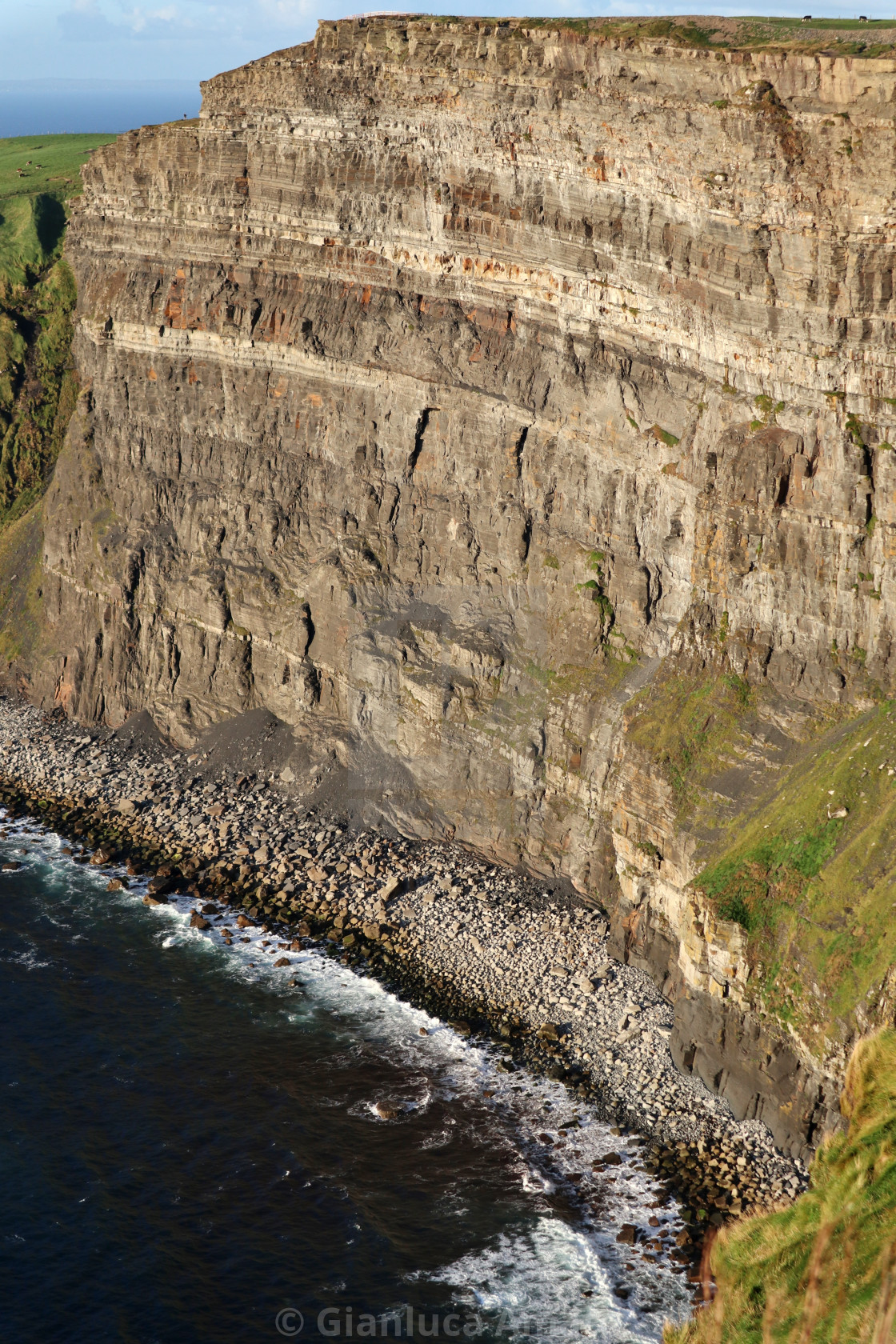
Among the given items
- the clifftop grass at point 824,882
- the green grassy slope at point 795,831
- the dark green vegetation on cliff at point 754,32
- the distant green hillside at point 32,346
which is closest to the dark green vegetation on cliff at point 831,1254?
A: the green grassy slope at point 795,831

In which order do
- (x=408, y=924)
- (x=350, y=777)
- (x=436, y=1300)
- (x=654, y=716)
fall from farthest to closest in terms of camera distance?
(x=350, y=777), (x=408, y=924), (x=654, y=716), (x=436, y=1300)

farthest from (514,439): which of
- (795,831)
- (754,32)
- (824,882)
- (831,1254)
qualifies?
(831,1254)

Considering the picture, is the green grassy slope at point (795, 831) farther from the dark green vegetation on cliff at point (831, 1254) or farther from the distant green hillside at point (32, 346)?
the distant green hillside at point (32, 346)

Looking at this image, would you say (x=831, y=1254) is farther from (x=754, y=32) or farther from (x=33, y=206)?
(x=33, y=206)

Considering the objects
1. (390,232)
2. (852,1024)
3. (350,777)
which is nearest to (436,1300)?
(852,1024)

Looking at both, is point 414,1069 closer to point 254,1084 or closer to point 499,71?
point 254,1084

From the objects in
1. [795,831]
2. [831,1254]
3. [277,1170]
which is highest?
[831,1254]

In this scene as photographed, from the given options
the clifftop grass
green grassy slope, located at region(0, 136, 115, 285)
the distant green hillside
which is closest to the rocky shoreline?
the clifftop grass
